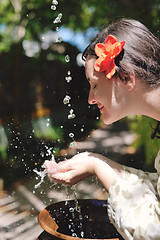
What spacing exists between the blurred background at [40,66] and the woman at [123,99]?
4.32ft

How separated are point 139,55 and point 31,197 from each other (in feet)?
5.01

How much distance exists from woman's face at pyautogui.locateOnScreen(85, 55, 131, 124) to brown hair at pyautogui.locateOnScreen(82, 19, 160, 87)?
45mm

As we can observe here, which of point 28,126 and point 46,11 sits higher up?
point 46,11

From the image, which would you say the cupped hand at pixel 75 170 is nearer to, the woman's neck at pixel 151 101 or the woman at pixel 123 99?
the woman at pixel 123 99

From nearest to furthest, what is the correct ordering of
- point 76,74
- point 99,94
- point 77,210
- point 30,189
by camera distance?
point 99,94
point 77,210
point 30,189
point 76,74

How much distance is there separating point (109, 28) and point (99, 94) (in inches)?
8.1

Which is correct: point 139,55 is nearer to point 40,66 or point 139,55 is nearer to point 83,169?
point 83,169

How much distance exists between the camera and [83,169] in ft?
2.89

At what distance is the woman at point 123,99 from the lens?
0.78m

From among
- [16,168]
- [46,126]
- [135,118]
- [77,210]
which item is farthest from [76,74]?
[77,210]

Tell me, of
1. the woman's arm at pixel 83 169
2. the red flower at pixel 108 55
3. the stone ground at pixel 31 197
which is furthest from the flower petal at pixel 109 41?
the stone ground at pixel 31 197

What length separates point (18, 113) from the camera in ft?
8.39

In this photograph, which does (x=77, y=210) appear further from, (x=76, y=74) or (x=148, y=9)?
(x=76, y=74)

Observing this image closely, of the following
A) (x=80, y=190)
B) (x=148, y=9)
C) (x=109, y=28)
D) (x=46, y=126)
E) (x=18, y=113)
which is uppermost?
(x=109, y=28)
